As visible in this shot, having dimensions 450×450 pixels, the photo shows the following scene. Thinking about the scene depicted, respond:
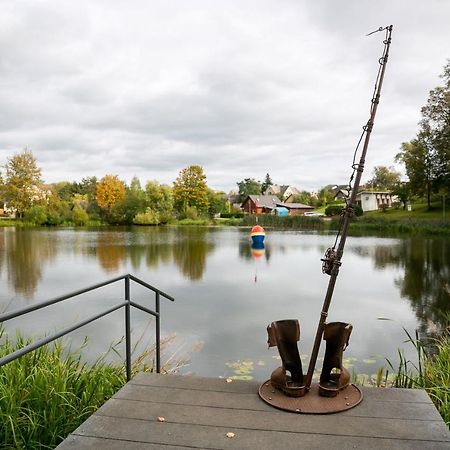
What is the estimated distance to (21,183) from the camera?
5825 cm

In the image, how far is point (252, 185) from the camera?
112 metres

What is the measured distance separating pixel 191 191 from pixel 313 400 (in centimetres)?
6573

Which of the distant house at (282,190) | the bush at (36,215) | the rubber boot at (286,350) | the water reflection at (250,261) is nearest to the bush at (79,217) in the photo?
the bush at (36,215)

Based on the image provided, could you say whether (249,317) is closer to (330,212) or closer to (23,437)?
(23,437)

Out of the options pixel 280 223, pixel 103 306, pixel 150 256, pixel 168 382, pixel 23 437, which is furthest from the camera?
pixel 280 223

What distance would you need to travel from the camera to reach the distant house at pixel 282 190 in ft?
380

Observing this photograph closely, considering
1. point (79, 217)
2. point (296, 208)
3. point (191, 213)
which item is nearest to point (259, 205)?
point (296, 208)

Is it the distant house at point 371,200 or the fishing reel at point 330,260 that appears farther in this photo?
the distant house at point 371,200

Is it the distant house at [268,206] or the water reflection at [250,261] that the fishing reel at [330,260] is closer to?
the water reflection at [250,261]

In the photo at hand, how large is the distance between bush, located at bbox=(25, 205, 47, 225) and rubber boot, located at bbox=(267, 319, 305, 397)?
57.2m

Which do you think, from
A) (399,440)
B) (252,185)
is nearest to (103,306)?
(399,440)

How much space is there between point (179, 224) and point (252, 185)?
178 feet

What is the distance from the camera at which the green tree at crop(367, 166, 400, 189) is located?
8288cm

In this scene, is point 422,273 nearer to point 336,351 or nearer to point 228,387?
point 336,351
